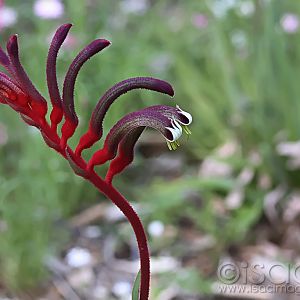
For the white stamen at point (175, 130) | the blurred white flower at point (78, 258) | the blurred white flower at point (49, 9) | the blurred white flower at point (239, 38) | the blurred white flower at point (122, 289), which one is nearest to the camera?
the white stamen at point (175, 130)

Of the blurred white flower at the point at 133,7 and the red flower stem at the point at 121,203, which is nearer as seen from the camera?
the red flower stem at the point at 121,203

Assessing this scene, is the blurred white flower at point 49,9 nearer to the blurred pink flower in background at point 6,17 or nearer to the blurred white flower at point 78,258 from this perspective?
the blurred pink flower in background at point 6,17

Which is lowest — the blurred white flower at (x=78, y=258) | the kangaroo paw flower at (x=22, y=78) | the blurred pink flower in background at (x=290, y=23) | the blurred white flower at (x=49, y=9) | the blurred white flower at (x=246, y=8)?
the blurred white flower at (x=78, y=258)

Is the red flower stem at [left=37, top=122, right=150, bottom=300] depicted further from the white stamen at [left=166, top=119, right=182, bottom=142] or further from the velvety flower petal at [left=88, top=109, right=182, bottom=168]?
the white stamen at [left=166, top=119, right=182, bottom=142]

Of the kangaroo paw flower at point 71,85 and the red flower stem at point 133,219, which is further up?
the kangaroo paw flower at point 71,85

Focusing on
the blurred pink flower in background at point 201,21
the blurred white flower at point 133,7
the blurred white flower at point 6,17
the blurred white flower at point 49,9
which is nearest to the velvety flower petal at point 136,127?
the blurred white flower at point 49,9

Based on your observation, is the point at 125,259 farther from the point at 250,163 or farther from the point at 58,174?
the point at 250,163

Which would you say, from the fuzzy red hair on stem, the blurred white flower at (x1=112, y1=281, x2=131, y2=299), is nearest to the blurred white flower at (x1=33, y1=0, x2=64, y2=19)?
the blurred white flower at (x1=112, y1=281, x2=131, y2=299)

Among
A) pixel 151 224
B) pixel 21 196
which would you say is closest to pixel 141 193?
pixel 151 224
